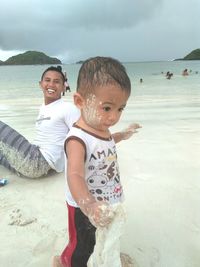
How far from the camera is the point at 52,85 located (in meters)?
4.05

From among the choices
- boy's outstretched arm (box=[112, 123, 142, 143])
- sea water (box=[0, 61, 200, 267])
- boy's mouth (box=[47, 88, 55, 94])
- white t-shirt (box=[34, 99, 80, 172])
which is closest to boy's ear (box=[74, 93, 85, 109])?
boy's outstretched arm (box=[112, 123, 142, 143])

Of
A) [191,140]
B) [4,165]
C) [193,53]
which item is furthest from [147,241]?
[193,53]

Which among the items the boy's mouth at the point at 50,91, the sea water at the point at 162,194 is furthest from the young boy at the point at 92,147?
the boy's mouth at the point at 50,91

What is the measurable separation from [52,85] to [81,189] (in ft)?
7.72

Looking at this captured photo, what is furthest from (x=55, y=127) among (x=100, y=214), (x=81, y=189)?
(x=100, y=214)

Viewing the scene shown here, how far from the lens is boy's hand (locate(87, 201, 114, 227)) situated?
1660 mm

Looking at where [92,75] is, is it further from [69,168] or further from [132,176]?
[132,176]

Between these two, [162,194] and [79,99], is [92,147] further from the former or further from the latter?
[162,194]

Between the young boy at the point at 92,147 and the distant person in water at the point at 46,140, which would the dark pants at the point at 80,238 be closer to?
the young boy at the point at 92,147

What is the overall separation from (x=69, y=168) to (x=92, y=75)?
48 centimetres

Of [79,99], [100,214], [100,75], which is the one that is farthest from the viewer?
[79,99]

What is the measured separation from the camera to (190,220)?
2.99 metres

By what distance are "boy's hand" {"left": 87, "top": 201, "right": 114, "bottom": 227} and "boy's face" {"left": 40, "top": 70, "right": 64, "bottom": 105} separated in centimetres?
247

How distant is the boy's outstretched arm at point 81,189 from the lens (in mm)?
1669
